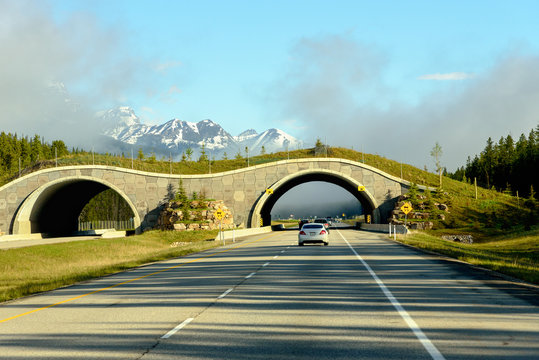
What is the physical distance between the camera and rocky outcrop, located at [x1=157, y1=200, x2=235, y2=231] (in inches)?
2630

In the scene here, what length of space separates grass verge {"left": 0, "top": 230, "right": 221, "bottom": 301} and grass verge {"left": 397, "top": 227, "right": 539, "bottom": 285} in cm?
1473

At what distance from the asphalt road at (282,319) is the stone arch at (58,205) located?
56.8 meters

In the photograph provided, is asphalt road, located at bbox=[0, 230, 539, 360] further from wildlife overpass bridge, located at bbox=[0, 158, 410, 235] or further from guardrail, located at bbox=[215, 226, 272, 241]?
wildlife overpass bridge, located at bbox=[0, 158, 410, 235]

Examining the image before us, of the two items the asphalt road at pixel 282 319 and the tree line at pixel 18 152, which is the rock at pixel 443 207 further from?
the tree line at pixel 18 152

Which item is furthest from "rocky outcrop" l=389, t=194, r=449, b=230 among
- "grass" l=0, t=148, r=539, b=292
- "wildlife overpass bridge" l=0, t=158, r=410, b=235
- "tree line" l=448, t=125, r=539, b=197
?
"tree line" l=448, t=125, r=539, b=197

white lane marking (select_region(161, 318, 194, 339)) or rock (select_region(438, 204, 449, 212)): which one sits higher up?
rock (select_region(438, 204, 449, 212))

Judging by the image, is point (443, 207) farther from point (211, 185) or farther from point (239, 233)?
point (211, 185)

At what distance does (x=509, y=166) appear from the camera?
13962 cm

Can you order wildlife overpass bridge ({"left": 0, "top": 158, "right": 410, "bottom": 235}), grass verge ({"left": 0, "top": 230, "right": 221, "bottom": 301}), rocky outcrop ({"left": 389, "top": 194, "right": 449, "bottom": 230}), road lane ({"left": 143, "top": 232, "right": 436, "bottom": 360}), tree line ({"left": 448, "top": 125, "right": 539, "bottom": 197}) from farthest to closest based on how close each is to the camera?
tree line ({"left": 448, "top": 125, "right": 539, "bottom": 197}), wildlife overpass bridge ({"left": 0, "top": 158, "right": 410, "bottom": 235}), rocky outcrop ({"left": 389, "top": 194, "right": 449, "bottom": 230}), grass verge ({"left": 0, "top": 230, "right": 221, "bottom": 301}), road lane ({"left": 143, "top": 232, "right": 436, "bottom": 360})

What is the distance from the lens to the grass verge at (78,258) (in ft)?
66.7

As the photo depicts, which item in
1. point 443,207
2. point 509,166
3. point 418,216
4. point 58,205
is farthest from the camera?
point 509,166

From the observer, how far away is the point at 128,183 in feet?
235

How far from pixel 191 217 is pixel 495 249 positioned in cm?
3558

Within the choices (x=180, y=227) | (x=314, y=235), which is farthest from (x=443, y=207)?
(x=314, y=235)
